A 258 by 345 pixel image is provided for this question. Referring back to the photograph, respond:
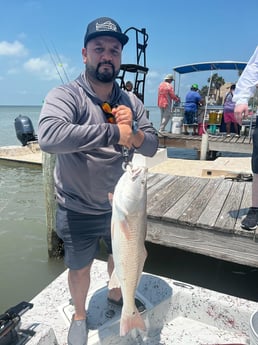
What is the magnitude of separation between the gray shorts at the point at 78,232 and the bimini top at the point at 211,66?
11.7 m

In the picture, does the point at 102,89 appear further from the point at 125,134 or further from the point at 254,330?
the point at 254,330

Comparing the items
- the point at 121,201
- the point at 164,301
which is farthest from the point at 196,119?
the point at 121,201

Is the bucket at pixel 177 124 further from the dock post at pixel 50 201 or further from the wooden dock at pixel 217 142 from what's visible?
the dock post at pixel 50 201

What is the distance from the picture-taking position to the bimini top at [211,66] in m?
12.4

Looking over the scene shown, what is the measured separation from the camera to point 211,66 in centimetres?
1297

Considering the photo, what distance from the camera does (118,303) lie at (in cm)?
271

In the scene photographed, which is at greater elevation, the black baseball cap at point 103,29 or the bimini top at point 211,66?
the bimini top at point 211,66

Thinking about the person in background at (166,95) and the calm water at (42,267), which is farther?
the person in background at (166,95)

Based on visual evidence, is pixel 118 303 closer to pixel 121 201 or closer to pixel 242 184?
pixel 121 201

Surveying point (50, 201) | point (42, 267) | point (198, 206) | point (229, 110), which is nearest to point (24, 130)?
point (229, 110)

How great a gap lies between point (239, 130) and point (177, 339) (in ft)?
35.5

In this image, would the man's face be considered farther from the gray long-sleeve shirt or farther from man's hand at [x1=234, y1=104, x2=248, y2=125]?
man's hand at [x1=234, y1=104, x2=248, y2=125]

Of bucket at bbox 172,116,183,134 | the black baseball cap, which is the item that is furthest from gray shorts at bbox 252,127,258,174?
bucket at bbox 172,116,183,134

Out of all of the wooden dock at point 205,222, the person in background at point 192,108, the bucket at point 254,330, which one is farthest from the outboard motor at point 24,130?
the bucket at point 254,330
